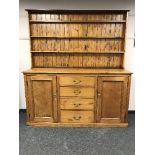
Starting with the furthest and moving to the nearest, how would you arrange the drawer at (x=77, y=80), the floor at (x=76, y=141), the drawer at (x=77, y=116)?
the drawer at (x=77, y=116) < the drawer at (x=77, y=80) < the floor at (x=76, y=141)

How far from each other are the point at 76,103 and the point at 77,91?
20cm

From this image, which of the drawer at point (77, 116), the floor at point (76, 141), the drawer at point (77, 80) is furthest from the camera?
the drawer at point (77, 116)

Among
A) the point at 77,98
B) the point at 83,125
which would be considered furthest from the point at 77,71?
the point at 83,125

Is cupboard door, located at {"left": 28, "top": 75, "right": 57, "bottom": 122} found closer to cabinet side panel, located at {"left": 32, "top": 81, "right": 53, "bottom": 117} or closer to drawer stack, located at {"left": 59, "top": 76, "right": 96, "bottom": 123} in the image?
cabinet side panel, located at {"left": 32, "top": 81, "right": 53, "bottom": 117}

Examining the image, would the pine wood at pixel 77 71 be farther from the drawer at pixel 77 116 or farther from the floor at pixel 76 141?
the floor at pixel 76 141

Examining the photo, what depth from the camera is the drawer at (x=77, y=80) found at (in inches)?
104

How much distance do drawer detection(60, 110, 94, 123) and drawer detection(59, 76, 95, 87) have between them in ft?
1.54

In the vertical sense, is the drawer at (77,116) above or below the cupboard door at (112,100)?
below

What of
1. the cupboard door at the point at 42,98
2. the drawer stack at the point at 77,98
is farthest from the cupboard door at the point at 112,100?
the cupboard door at the point at 42,98

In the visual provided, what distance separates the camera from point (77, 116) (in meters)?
2.77
